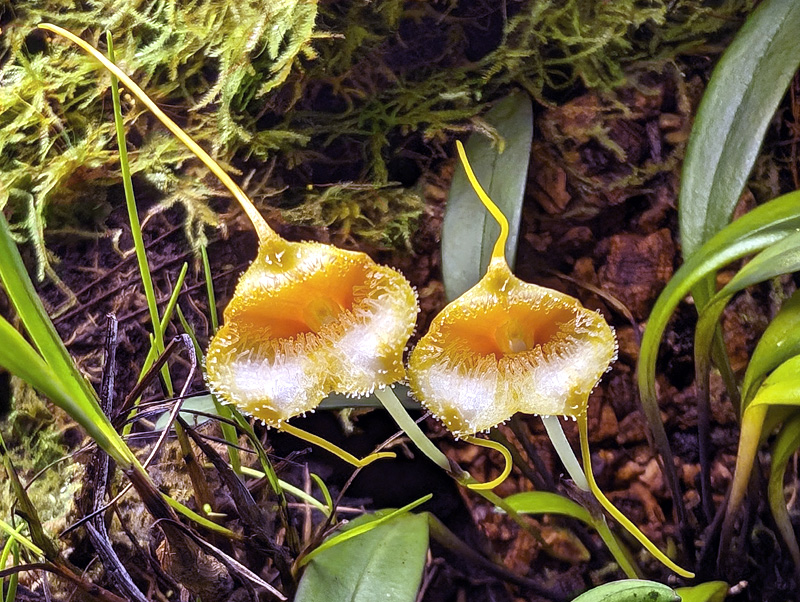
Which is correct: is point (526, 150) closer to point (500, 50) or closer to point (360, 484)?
point (500, 50)

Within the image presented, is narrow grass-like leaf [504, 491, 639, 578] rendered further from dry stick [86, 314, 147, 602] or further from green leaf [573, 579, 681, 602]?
dry stick [86, 314, 147, 602]

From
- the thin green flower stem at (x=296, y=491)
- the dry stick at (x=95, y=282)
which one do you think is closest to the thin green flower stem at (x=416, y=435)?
the thin green flower stem at (x=296, y=491)

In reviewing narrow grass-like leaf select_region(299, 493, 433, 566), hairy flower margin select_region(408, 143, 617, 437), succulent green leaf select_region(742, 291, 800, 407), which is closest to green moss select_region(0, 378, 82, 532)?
narrow grass-like leaf select_region(299, 493, 433, 566)

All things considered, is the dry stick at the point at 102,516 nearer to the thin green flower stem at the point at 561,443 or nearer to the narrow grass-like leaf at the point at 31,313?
the narrow grass-like leaf at the point at 31,313

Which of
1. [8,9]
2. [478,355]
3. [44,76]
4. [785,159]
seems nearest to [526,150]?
[478,355]

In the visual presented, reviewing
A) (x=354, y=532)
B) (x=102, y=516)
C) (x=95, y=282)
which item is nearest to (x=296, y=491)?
(x=354, y=532)
